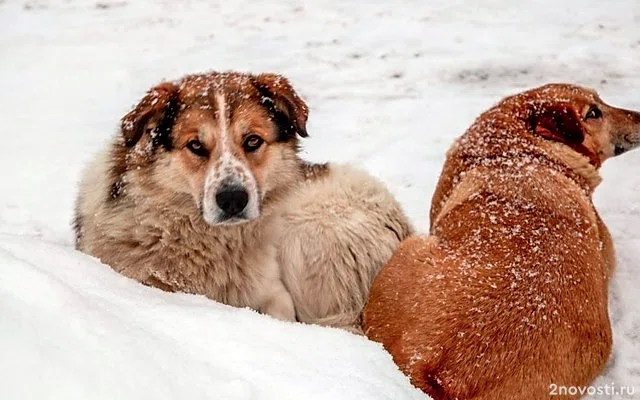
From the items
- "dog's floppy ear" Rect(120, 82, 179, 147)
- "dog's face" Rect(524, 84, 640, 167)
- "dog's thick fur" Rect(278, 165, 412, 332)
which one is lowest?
"dog's thick fur" Rect(278, 165, 412, 332)

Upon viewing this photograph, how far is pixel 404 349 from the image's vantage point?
8.84 ft

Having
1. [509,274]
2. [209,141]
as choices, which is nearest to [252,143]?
[209,141]

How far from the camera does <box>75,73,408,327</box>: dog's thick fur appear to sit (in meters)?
3.27

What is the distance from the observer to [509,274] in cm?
282

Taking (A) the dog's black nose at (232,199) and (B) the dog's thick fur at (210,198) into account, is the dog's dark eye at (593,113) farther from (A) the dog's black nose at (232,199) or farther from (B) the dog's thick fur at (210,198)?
(A) the dog's black nose at (232,199)

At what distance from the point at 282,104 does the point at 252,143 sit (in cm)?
27

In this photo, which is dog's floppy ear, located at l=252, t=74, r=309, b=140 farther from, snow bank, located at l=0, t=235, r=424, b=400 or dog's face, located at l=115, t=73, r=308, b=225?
snow bank, located at l=0, t=235, r=424, b=400

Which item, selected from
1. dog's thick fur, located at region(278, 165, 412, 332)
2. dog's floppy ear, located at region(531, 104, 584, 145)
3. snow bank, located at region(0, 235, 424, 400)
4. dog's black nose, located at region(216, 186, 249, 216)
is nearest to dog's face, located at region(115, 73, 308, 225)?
dog's black nose, located at region(216, 186, 249, 216)

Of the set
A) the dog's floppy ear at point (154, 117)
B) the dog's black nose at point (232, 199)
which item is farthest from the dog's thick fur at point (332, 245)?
the dog's floppy ear at point (154, 117)

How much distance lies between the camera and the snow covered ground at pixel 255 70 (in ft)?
6.70

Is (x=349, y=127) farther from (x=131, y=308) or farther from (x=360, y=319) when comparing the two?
(x=131, y=308)

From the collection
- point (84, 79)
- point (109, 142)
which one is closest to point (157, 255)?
point (109, 142)

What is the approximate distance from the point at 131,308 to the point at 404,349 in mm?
1031

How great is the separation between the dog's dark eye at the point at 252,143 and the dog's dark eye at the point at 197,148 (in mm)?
194
